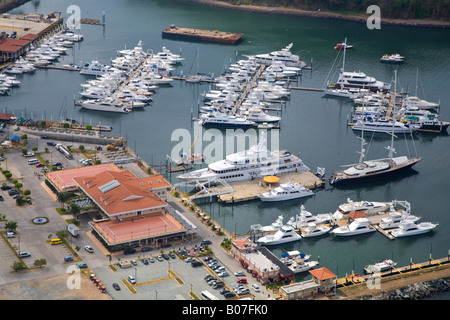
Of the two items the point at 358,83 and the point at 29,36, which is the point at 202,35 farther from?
the point at 358,83

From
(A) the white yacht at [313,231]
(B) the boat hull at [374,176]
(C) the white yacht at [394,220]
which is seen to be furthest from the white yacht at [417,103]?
(A) the white yacht at [313,231]

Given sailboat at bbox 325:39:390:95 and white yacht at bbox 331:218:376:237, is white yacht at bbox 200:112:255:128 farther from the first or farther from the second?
white yacht at bbox 331:218:376:237

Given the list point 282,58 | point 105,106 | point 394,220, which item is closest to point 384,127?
point 394,220

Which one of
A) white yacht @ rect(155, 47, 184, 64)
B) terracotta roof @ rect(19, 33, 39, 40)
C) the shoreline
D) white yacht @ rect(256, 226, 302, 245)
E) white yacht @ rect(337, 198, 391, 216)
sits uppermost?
the shoreline

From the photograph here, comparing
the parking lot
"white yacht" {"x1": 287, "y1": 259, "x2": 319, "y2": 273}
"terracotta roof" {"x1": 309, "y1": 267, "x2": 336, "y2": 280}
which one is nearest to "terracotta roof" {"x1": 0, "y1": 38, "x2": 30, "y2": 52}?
the parking lot

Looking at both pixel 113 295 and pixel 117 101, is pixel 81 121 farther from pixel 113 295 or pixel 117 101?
pixel 113 295

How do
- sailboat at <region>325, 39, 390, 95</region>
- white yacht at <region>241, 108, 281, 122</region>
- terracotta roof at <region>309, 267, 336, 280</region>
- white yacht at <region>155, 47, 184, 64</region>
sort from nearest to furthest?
terracotta roof at <region>309, 267, 336, 280</region> < white yacht at <region>241, 108, 281, 122</region> < sailboat at <region>325, 39, 390, 95</region> < white yacht at <region>155, 47, 184, 64</region>

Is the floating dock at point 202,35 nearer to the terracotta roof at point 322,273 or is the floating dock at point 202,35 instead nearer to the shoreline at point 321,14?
the shoreline at point 321,14
